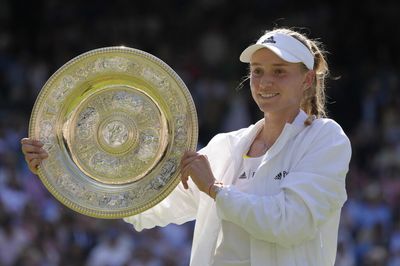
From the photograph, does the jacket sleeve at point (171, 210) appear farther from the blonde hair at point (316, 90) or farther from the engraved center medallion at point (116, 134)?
the blonde hair at point (316, 90)

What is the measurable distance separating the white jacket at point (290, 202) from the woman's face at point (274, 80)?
10 cm

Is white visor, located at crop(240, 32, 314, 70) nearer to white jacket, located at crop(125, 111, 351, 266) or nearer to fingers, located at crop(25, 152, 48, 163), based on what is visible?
white jacket, located at crop(125, 111, 351, 266)

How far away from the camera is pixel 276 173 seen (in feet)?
14.6

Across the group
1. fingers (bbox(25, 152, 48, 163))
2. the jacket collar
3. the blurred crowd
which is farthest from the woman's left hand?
the blurred crowd

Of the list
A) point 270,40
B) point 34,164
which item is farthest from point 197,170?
point 34,164

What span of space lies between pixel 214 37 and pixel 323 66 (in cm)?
882

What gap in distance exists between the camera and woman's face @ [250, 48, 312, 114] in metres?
4.48

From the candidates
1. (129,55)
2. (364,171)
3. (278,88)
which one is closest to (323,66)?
(278,88)

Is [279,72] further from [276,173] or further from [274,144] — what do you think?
[276,173]

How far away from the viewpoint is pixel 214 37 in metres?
13.5

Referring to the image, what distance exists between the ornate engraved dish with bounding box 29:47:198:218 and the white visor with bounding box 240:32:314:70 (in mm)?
355

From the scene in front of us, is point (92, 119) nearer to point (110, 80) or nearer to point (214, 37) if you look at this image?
point (110, 80)

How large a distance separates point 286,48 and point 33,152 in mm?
1057

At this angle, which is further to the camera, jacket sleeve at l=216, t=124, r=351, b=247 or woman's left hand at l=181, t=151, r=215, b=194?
woman's left hand at l=181, t=151, r=215, b=194
